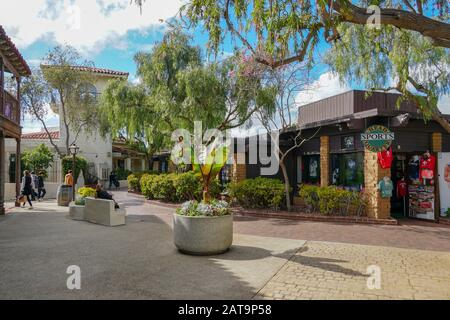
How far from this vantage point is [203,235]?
6531 millimetres

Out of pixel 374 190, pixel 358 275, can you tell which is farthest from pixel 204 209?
pixel 374 190

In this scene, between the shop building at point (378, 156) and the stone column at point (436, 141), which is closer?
the shop building at point (378, 156)

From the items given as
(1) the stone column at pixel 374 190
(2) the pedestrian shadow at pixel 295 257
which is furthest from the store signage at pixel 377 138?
(2) the pedestrian shadow at pixel 295 257

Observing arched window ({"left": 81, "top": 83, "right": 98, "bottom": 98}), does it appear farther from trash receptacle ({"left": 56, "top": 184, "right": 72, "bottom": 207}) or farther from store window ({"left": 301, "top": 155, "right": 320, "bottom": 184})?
store window ({"left": 301, "top": 155, "right": 320, "bottom": 184})

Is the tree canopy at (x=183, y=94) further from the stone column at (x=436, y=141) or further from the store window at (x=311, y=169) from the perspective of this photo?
the stone column at (x=436, y=141)

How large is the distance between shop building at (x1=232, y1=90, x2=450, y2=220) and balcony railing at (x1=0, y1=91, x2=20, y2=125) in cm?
927

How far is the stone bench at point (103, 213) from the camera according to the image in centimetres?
1022

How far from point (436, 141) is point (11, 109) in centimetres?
1619

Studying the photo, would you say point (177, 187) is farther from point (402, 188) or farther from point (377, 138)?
point (402, 188)

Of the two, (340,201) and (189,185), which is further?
(189,185)

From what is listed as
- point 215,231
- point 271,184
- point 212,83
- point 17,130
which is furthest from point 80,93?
point 215,231

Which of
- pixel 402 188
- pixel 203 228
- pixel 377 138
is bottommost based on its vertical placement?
pixel 203 228

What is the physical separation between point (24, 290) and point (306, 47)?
576 cm
